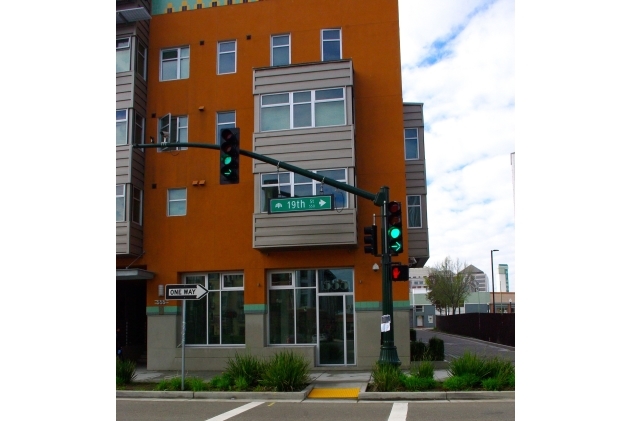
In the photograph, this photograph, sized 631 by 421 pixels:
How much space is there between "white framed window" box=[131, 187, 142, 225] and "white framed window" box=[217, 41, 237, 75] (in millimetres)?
5310

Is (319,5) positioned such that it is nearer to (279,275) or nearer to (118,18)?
(118,18)

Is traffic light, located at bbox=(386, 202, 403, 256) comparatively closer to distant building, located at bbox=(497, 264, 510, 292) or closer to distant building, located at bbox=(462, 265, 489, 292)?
distant building, located at bbox=(497, 264, 510, 292)

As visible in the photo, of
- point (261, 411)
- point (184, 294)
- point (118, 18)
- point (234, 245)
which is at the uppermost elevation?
point (118, 18)

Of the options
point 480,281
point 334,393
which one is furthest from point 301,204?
point 480,281

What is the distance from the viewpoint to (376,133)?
68.7 ft

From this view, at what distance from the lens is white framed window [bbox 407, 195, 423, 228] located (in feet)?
76.0

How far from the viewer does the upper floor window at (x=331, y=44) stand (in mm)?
21719

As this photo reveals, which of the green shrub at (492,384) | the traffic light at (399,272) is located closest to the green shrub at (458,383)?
the green shrub at (492,384)

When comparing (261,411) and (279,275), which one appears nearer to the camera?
(261,411)

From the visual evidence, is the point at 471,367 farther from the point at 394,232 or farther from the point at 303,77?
the point at 303,77

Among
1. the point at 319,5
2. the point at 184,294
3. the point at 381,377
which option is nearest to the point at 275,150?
the point at 319,5

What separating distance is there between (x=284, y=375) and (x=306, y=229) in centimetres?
632

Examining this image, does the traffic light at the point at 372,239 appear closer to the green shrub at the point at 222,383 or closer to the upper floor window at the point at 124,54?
the green shrub at the point at 222,383

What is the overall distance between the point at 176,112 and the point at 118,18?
3896 millimetres
